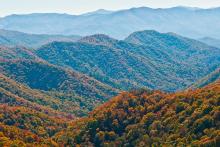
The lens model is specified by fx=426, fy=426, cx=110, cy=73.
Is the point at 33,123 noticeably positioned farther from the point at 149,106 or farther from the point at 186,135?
the point at 186,135

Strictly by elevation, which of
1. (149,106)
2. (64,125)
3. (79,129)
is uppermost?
(149,106)

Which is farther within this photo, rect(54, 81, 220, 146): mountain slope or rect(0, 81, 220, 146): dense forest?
rect(0, 81, 220, 146): dense forest

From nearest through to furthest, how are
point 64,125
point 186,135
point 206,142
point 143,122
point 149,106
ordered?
1. point 206,142
2. point 186,135
3. point 143,122
4. point 149,106
5. point 64,125

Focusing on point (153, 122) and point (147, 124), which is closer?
point (153, 122)

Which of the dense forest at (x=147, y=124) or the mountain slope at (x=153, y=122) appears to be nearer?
the mountain slope at (x=153, y=122)

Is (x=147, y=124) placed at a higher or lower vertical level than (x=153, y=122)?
lower

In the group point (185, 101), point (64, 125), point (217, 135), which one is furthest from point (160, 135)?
point (64, 125)

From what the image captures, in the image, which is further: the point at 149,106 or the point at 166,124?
the point at 149,106

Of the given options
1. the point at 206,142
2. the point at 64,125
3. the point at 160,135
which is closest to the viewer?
the point at 206,142
